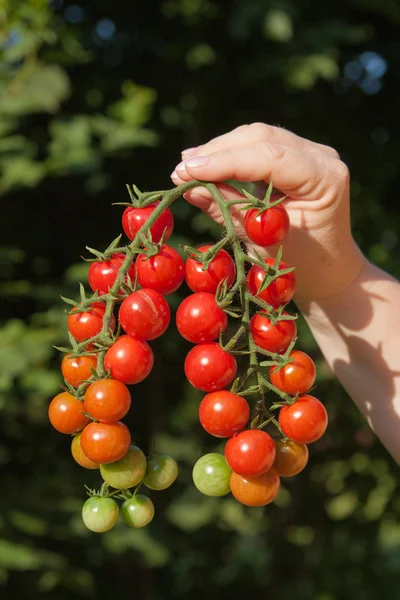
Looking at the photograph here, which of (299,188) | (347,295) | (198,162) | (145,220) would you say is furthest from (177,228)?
(145,220)

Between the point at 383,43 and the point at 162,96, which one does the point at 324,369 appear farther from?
the point at 383,43

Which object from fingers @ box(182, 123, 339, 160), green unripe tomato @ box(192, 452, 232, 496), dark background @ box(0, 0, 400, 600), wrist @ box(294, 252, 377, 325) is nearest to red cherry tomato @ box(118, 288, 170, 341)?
green unripe tomato @ box(192, 452, 232, 496)

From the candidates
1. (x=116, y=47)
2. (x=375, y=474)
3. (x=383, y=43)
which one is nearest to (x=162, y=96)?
(x=116, y=47)

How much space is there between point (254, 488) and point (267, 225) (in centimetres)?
34

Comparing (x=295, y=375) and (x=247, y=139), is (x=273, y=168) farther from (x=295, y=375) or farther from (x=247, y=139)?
(x=295, y=375)

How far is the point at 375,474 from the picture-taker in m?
2.96

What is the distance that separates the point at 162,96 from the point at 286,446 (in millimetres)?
1919

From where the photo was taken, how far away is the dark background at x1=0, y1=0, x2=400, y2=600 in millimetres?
2053

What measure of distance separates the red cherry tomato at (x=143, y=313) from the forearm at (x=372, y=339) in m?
0.66

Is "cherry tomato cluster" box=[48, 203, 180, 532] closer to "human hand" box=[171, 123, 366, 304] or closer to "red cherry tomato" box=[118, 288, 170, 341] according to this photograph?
"red cherry tomato" box=[118, 288, 170, 341]

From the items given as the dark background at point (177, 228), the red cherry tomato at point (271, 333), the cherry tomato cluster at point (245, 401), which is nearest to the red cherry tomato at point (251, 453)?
the cherry tomato cluster at point (245, 401)

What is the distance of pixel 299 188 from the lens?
3.93 ft

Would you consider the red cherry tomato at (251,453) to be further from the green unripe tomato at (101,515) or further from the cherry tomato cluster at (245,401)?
the green unripe tomato at (101,515)

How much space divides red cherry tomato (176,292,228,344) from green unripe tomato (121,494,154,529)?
9.2 inches
